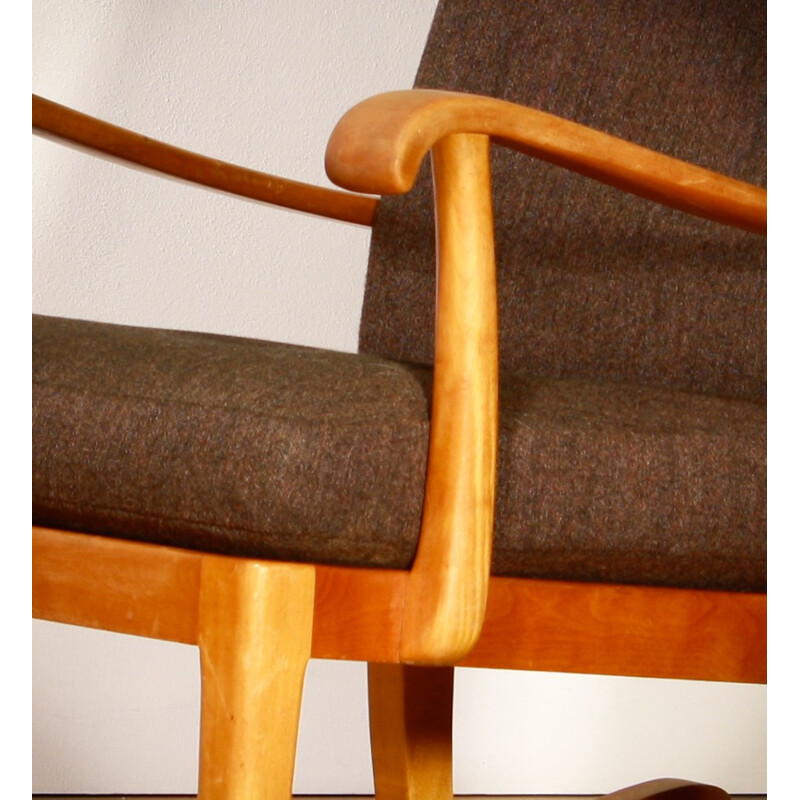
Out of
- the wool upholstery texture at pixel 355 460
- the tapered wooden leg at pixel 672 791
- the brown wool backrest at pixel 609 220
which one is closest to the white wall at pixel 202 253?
the brown wool backrest at pixel 609 220

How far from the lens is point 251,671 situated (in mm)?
558

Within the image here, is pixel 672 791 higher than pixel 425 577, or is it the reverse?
pixel 425 577

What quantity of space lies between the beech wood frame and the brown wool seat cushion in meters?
0.01

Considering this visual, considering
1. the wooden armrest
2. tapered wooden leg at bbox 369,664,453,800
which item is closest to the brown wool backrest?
the wooden armrest

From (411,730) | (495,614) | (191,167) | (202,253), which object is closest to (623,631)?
(495,614)

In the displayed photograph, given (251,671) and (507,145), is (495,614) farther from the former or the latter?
(507,145)

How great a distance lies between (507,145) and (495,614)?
0.81 feet

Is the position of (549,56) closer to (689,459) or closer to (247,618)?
(689,459)

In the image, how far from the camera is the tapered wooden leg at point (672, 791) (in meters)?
1.05

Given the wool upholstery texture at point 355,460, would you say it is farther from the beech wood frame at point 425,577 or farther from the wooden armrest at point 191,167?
the wooden armrest at point 191,167

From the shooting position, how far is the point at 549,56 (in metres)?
1.14

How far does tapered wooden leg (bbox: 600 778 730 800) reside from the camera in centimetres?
105

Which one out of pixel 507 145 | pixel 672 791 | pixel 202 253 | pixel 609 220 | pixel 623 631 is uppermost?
pixel 202 253
